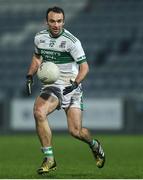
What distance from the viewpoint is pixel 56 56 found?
9.69 metres

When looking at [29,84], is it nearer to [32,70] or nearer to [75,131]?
[32,70]

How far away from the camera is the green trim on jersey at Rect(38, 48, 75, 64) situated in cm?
967

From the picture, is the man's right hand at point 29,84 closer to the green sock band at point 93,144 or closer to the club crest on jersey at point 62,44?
the club crest on jersey at point 62,44

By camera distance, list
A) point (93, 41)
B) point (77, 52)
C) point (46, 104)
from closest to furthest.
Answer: point (46, 104)
point (77, 52)
point (93, 41)

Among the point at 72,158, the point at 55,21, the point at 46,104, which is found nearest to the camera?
the point at 55,21

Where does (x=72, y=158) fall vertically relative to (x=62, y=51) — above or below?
below

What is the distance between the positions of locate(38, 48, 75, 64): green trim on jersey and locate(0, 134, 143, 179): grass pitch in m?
1.40

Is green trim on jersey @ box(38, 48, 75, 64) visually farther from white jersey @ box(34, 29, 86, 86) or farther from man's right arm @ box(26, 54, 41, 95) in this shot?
man's right arm @ box(26, 54, 41, 95)

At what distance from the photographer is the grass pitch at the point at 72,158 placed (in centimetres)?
969

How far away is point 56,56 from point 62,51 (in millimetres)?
106

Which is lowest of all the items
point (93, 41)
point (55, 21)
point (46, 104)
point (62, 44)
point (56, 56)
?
point (93, 41)

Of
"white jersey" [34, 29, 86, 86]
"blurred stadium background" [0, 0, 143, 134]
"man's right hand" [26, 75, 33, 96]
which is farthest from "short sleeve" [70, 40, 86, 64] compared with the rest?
"blurred stadium background" [0, 0, 143, 134]

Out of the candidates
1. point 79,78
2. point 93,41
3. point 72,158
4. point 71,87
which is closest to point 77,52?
point 79,78

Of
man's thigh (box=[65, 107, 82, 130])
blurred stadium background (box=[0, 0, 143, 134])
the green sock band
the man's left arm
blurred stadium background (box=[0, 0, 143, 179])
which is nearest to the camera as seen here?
the man's left arm
